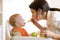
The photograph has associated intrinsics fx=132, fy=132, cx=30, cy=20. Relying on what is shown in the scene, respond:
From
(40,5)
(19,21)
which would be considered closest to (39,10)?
(40,5)

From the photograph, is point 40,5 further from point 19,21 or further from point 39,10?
point 19,21

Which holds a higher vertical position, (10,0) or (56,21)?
(10,0)

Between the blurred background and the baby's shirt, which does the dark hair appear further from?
the baby's shirt

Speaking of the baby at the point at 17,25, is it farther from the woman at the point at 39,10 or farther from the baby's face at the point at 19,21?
the woman at the point at 39,10

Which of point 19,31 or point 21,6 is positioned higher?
point 21,6

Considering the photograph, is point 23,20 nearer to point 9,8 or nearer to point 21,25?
point 21,25

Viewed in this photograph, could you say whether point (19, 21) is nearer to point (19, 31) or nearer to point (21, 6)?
point (19, 31)

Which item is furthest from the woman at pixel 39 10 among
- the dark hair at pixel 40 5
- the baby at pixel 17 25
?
the baby at pixel 17 25

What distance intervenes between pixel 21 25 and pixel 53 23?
23cm

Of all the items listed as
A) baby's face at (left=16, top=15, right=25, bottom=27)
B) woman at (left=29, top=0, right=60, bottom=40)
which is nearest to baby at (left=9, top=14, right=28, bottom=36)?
baby's face at (left=16, top=15, right=25, bottom=27)

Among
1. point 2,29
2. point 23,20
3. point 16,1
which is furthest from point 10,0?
point 2,29

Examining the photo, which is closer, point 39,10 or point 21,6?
point 39,10

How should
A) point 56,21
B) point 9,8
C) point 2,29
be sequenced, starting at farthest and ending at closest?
1. point 2,29
2. point 9,8
3. point 56,21

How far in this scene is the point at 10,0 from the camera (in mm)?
1149
